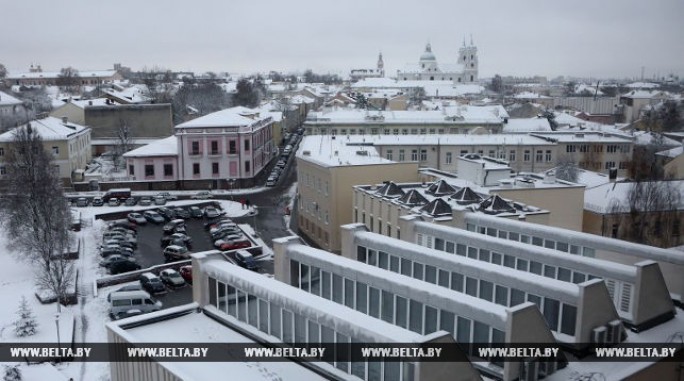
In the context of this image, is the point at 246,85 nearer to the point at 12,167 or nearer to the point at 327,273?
the point at 12,167

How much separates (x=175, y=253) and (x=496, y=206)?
1072 centimetres

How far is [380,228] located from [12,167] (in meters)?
14.8

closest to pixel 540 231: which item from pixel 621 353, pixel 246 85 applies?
pixel 621 353

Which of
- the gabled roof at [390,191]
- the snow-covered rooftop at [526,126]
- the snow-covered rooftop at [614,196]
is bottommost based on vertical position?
the snow-covered rooftop at [614,196]

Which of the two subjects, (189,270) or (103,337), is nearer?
(103,337)

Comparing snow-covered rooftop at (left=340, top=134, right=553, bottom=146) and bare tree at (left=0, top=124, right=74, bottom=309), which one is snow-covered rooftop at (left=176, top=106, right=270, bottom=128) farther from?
bare tree at (left=0, top=124, right=74, bottom=309)

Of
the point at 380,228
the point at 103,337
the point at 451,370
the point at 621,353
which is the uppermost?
the point at 451,370

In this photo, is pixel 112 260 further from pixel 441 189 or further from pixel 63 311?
pixel 441 189

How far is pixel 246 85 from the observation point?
69.3m

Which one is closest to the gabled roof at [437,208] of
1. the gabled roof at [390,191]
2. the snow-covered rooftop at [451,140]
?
the gabled roof at [390,191]

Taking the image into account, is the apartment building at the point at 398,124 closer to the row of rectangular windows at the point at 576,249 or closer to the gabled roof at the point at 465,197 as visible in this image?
the gabled roof at the point at 465,197

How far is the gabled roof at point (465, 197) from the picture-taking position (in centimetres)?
1806

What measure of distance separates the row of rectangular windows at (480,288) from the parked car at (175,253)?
1058 cm

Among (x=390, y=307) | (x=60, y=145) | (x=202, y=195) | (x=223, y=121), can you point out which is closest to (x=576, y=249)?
(x=390, y=307)
